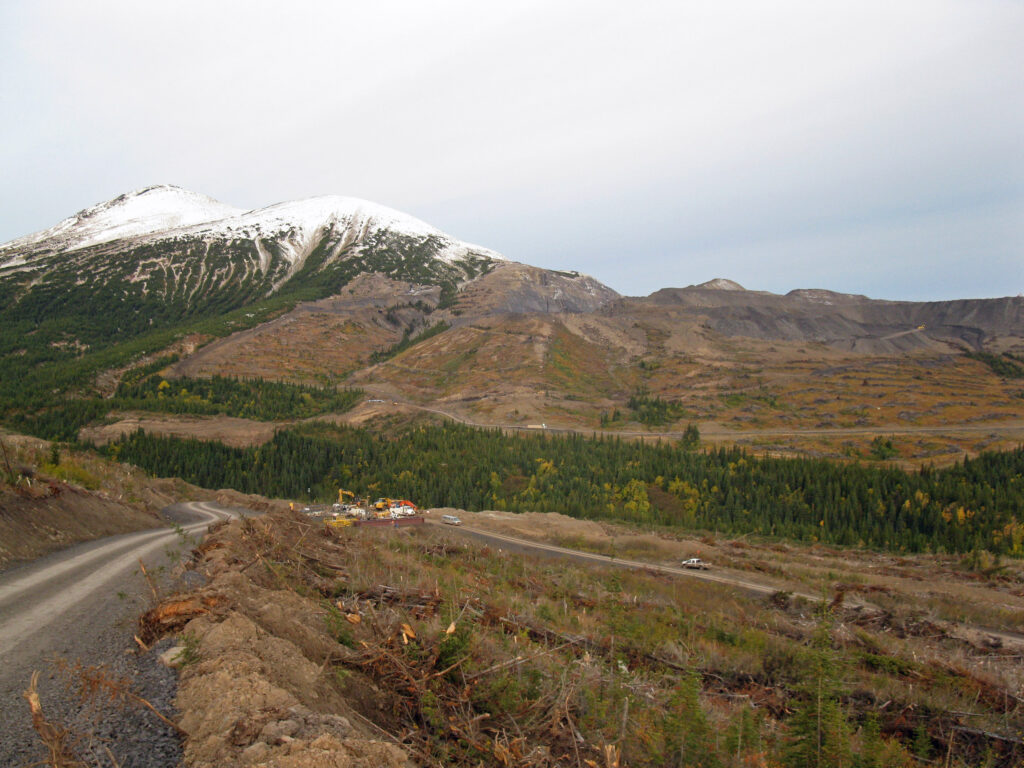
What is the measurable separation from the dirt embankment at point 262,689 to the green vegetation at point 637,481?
46394mm

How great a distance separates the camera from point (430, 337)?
14000cm

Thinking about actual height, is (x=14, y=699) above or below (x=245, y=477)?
above

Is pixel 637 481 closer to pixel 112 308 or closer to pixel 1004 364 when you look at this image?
pixel 1004 364

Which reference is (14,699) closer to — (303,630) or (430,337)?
(303,630)

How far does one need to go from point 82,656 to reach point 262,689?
248 centimetres

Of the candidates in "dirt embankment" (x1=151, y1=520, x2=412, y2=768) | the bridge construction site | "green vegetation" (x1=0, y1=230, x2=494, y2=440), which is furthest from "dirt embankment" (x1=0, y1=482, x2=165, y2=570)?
"green vegetation" (x1=0, y1=230, x2=494, y2=440)

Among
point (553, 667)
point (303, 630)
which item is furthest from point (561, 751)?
point (303, 630)

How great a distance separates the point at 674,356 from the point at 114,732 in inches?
5259

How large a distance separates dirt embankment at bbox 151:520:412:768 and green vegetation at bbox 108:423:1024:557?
152ft

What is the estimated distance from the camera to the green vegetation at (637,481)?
46906mm

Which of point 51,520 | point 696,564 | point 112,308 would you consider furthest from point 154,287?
point 696,564

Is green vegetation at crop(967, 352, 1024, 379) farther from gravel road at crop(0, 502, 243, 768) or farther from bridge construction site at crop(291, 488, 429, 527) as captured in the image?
gravel road at crop(0, 502, 243, 768)

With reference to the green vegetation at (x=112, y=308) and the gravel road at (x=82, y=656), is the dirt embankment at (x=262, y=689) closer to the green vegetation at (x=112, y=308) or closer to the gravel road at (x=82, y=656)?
the gravel road at (x=82, y=656)

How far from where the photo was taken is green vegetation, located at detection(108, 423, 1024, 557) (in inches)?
1847
